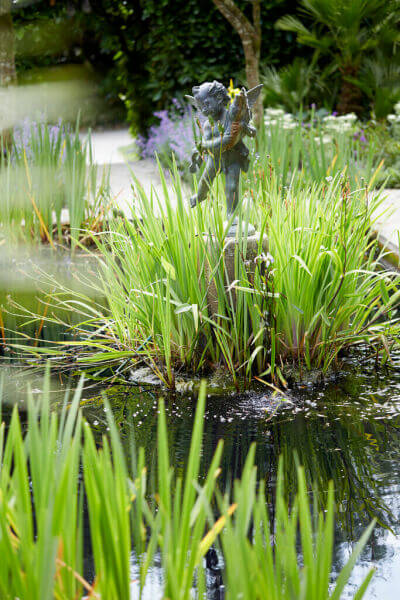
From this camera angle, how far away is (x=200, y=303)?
2166 millimetres

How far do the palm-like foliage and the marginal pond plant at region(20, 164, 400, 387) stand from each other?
6588mm

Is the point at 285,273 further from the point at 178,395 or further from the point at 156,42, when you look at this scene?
the point at 156,42

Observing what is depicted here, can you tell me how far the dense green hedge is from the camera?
8.59 meters

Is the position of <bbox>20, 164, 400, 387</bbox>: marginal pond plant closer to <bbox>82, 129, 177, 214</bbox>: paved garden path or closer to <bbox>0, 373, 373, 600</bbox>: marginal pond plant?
<bbox>0, 373, 373, 600</bbox>: marginal pond plant

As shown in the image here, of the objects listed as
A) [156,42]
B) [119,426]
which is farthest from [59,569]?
[156,42]

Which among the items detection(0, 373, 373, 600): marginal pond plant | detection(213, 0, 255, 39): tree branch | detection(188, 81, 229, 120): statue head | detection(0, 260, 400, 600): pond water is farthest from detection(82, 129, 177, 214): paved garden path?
detection(0, 373, 373, 600): marginal pond plant

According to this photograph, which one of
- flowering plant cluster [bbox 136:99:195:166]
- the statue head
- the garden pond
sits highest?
the statue head

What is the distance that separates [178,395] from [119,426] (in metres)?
0.32

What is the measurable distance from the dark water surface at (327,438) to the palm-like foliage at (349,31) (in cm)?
692

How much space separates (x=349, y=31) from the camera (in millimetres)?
8156

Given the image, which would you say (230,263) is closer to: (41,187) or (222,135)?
(222,135)

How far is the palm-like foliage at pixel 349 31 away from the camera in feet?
26.0

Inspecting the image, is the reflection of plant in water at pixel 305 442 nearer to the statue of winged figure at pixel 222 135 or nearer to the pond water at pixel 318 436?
the pond water at pixel 318 436

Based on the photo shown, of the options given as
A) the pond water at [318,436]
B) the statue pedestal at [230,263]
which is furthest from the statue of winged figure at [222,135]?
the pond water at [318,436]
